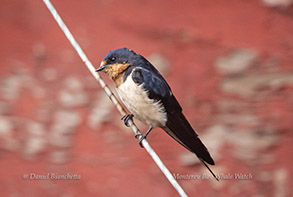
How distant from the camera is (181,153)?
401 cm

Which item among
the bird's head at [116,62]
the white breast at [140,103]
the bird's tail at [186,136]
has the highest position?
the bird's head at [116,62]

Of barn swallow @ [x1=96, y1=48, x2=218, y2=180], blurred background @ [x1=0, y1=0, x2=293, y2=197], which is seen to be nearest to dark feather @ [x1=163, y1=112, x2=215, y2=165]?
barn swallow @ [x1=96, y1=48, x2=218, y2=180]

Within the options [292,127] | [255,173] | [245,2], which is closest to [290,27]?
[245,2]

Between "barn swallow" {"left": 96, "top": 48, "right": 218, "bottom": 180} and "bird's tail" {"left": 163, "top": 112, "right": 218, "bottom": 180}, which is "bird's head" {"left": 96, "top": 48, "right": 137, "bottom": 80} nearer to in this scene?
"barn swallow" {"left": 96, "top": 48, "right": 218, "bottom": 180}

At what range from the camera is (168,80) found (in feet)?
12.9

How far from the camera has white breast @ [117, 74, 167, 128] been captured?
80.7 inches

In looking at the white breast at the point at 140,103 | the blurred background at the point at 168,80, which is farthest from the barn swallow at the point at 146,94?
the blurred background at the point at 168,80

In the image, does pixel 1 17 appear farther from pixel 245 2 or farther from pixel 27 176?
pixel 245 2

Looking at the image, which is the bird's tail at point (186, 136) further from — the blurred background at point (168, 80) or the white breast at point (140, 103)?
the blurred background at point (168, 80)

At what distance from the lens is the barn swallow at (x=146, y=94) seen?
2035 mm

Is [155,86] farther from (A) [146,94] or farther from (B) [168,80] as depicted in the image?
(B) [168,80]

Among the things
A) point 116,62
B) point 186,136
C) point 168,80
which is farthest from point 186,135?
point 168,80

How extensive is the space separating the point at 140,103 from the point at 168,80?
1872 mm

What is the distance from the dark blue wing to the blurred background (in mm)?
1841
